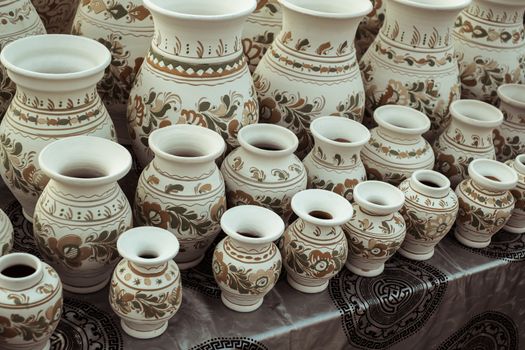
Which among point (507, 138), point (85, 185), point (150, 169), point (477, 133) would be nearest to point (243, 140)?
point (150, 169)

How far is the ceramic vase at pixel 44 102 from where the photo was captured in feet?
2.95

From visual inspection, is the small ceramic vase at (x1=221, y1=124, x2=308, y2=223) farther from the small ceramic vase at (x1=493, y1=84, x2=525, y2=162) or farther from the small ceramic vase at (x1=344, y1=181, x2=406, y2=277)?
the small ceramic vase at (x1=493, y1=84, x2=525, y2=162)

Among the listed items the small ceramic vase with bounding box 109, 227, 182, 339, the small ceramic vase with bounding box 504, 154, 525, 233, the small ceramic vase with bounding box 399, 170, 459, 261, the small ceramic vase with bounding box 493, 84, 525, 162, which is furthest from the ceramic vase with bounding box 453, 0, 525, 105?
the small ceramic vase with bounding box 109, 227, 182, 339

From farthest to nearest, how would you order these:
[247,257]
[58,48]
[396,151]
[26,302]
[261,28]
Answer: [261,28] → [396,151] → [58,48] → [247,257] → [26,302]

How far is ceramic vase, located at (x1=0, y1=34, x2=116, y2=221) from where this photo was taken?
0.90 metres

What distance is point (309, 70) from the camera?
1080 millimetres

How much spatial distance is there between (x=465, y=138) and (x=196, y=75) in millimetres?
479

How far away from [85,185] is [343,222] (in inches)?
13.2

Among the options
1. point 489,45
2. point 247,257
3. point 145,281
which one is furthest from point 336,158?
point 489,45

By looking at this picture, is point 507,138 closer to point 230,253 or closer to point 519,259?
point 519,259

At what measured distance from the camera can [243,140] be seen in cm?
98

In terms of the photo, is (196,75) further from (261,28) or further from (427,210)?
(427,210)

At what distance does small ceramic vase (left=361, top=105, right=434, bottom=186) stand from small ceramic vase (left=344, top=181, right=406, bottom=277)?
10 centimetres

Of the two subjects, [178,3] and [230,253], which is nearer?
[230,253]
